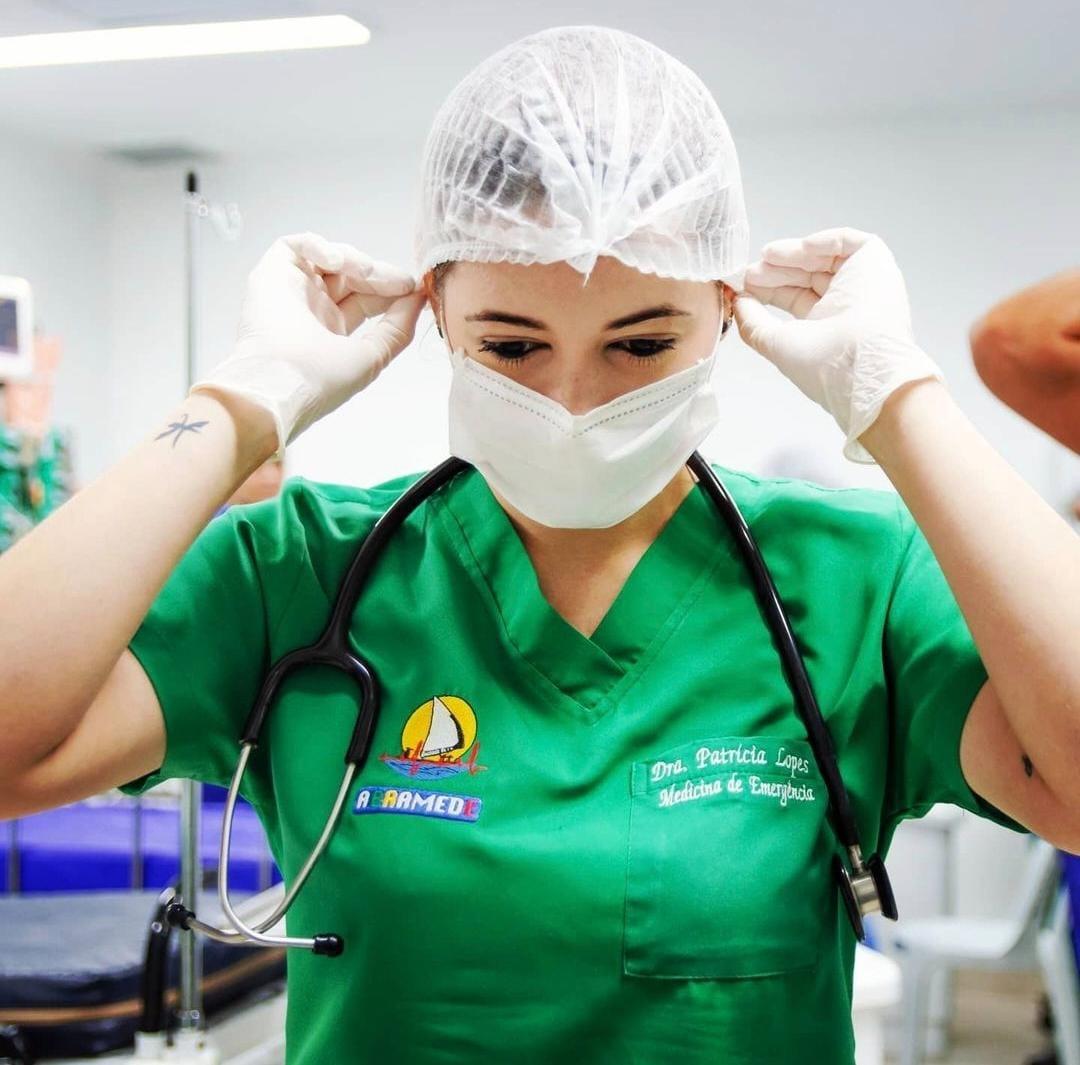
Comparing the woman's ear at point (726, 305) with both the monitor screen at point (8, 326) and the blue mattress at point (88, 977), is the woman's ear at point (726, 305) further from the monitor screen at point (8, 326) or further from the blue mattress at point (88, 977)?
the monitor screen at point (8, 326)

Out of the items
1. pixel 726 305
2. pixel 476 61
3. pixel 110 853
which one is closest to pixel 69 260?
pixel 476 61

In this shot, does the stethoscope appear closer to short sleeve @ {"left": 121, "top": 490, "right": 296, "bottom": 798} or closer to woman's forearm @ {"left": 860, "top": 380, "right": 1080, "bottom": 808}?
short sleeve @ {"left": 121, "top": 490, "right": 296, "bottom": 798}

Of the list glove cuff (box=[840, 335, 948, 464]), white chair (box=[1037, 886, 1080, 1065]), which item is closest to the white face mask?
glove cuff (box=[840, 335, 948, 464])

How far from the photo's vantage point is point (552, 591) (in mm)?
1071

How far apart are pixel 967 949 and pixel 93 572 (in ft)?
9.69

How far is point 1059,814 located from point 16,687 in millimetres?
703

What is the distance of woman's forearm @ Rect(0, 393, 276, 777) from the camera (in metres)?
0.87

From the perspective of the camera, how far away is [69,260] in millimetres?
5379

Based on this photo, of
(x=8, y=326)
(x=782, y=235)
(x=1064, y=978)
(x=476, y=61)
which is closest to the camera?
(x=1064, y=978)

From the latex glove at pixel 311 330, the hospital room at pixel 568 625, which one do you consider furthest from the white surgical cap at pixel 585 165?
the latex glove at pixel 311 330

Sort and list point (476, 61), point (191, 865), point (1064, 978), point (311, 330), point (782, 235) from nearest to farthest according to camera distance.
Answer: point (311, 330)
point (191, 865)
point (1064, 978)
point (476, 61)
point (782, 235)

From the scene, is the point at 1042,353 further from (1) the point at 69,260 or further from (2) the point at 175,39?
(1) the point at 69,260

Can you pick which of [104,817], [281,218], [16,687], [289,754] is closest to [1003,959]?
[104,817]

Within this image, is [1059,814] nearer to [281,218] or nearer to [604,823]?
[604,823]
